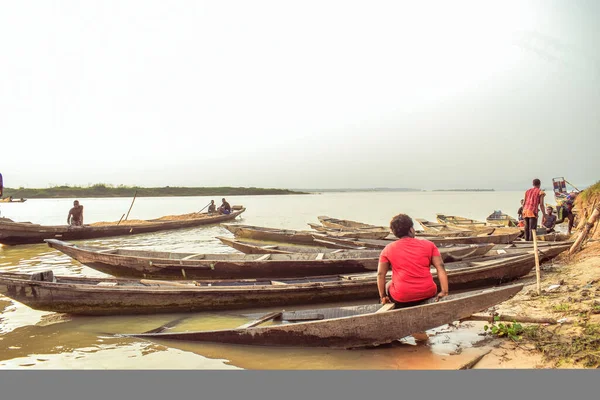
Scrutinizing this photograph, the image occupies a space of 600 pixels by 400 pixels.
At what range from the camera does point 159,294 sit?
20.5ft

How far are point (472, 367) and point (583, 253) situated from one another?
23.0ft

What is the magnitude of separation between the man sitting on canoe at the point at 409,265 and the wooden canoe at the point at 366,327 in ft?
0.53

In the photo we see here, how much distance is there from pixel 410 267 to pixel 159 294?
402cm

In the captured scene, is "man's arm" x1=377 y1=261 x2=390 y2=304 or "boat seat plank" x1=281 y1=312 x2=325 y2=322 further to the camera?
"boat seat plank" x1=281 y1=312 x2=325 y2=322

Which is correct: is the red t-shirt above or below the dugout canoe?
above

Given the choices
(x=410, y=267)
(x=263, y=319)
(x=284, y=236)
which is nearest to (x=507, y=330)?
(x=410, y=267)

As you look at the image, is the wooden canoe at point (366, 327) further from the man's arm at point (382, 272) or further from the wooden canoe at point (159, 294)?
the wooden canoe at point (159, 294)

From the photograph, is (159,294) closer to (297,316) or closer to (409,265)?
(297,316)

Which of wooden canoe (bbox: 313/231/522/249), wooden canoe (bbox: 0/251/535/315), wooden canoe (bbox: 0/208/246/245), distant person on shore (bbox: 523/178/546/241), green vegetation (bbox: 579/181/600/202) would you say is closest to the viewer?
wooden canoe (bbox: 0/251/535/315)

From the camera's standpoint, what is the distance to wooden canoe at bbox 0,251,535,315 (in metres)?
5.96

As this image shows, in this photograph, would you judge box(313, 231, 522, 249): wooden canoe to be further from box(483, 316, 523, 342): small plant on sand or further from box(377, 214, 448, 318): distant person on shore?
box(377, 214, 448, 318): distant person on shore

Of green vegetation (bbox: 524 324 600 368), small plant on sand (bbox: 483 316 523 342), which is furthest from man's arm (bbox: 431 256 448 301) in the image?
green vegetation (bbox: 524 324 600 368)

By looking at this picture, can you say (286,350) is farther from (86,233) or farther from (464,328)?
(86,233)

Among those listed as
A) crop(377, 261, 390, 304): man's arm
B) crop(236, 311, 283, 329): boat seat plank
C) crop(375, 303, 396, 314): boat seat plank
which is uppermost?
crop(377, 261, 390, 304): man's arm
